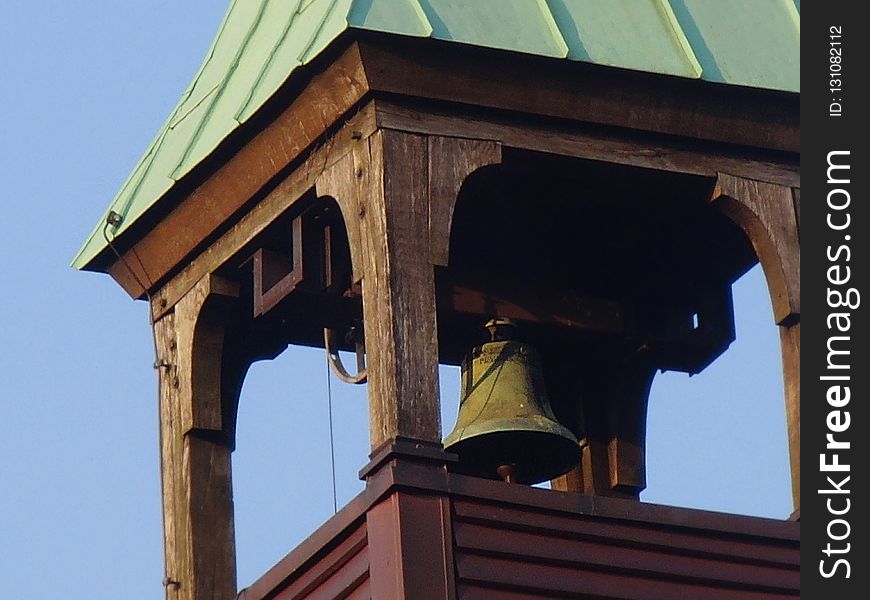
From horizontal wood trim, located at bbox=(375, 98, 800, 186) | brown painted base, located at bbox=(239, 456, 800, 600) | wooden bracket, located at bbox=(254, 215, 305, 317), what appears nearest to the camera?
brown painted base, located at bbox=(239, 456, 800, 600)

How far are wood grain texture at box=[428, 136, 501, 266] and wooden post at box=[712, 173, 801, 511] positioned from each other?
113 centimetres

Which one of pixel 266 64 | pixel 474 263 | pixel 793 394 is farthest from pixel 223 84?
pixel 793 394

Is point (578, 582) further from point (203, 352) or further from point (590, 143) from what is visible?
point (203, 352)

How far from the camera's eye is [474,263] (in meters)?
13.9

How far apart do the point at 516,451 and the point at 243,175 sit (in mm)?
1794

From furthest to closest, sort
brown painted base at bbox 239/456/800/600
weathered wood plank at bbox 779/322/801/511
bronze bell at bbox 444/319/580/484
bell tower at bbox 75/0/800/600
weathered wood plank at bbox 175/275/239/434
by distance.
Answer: weathered wood plank at bbox 175/275/239/434, bronze bell at bbox 444/319/580/484, weathered wood plank at bbox 779/322/801/511, bell tower at bbox 75/0/800/600, brown painted base at bbox 239/456/800/600

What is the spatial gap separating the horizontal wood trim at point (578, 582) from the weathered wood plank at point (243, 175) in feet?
6.77

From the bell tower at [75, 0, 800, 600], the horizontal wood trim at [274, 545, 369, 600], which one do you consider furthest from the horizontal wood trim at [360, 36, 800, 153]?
the horizontal wood trim at [274, 545, 369, 600]

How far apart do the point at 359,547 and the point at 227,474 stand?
1.81 metres

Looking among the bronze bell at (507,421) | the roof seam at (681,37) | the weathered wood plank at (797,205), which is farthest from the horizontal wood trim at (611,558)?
the roof seam at (681,37)

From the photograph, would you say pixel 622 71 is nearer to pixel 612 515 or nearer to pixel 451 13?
pixel 451 13

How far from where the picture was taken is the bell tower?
11.9m

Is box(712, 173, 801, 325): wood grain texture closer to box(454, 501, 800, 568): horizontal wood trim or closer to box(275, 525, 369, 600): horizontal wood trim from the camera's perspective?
box(454, 501, 800, 568): horizontal wood trim

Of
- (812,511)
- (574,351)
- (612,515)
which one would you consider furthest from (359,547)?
(574,351)
